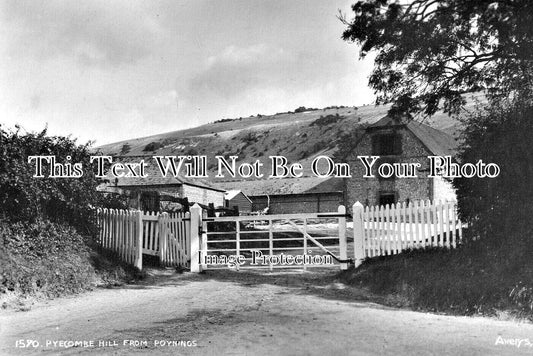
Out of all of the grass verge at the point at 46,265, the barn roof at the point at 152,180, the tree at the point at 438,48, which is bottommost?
the grass verge at the point at 46,265

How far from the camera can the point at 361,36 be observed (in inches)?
524

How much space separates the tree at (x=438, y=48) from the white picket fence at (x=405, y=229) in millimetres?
2854

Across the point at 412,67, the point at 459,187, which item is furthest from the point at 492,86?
the point at 459,187

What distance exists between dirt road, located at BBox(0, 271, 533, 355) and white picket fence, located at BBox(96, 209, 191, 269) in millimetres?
3187

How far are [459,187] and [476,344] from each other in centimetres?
486

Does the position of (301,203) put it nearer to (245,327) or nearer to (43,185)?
(43,185)

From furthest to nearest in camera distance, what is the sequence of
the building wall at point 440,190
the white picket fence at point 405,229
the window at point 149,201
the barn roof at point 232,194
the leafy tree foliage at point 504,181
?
the barn roof at point 232,194
the building wall at point 440,190
the window at point 149,201
the white picket fence at point 405,229
the leafy tree foliage at point 504,181

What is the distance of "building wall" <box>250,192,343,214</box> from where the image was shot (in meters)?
46.2

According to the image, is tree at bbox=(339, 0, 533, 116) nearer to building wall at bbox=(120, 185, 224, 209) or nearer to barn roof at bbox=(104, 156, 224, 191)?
building wall at bbox=(120, 185, 224, 209)

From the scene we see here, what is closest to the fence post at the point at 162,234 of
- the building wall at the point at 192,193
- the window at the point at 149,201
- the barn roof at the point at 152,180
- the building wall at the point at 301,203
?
the window at the point at 149,201

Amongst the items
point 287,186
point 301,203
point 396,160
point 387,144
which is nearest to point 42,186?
point 396,160

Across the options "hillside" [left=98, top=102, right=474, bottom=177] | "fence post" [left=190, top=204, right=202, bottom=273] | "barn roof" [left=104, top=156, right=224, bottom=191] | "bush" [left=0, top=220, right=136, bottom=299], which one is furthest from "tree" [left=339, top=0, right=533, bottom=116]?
"hillside" [left=98, top=102, right=474, bottom=177]

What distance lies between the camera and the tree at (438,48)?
447 inches

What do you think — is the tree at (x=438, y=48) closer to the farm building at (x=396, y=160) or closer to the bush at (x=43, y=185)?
the bush at (x=43, y=185)
